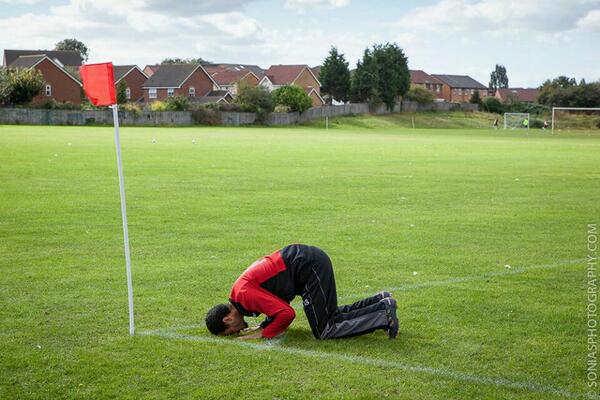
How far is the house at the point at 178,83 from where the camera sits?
11356cm

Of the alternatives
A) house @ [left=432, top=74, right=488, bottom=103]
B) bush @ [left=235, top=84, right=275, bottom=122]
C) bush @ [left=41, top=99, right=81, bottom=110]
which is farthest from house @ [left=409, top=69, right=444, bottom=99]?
bush @ [left=41, top=99, right=81, bottom=110]

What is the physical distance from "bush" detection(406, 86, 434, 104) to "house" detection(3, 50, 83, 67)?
5771cm

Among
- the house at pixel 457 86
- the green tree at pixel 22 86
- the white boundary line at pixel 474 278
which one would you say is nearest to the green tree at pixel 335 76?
the green tree at pixel 22 86

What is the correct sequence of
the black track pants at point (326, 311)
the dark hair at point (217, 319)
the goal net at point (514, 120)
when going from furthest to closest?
the goal net at point (514, 120) → the dark hair at point (217, 319) → the black track pants at point (326, 311)

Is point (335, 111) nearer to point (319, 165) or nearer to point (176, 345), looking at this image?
point (319, 165)

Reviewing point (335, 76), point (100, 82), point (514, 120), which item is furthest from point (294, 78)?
point (100, 82)

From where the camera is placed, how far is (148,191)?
19.6 metres

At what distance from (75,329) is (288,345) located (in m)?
2.34

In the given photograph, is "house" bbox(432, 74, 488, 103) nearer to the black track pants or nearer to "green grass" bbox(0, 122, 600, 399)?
"green grass" bbox(0, 122, 600, 399)

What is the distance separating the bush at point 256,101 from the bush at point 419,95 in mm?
42137

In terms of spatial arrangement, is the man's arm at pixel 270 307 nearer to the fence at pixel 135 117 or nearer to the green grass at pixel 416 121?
the fence at pixel 135 117

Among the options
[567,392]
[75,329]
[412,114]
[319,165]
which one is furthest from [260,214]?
[412,114]

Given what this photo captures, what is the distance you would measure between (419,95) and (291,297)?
407 feet

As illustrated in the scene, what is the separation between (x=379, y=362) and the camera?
6809mm
